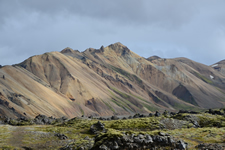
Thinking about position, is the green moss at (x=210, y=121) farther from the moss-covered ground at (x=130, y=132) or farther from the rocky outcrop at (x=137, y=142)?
the rocky outcrop at (x=137, y=142)

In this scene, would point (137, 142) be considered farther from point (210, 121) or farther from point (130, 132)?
point (210, 121)

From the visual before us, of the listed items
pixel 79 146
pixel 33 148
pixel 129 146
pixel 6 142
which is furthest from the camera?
pixel 6 142

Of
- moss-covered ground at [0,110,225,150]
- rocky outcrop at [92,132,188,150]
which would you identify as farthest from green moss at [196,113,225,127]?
rocky outcrop at [92,132,188,150]

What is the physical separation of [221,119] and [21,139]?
6082 centimetres

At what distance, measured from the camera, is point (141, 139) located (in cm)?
3891

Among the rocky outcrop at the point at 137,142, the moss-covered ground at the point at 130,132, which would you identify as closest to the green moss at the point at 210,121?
the moss-covered ground at the point at 130,132

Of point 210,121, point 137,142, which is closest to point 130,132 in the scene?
point 137,142

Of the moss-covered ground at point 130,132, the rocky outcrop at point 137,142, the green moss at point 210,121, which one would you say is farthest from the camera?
the green moss at point 210,121

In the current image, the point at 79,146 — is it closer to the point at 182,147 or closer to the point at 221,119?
the point at 182,147

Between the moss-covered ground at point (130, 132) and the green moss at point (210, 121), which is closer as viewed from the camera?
the moss-covered ground at point (130, 132)

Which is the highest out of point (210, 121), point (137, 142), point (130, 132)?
point (130, 132)

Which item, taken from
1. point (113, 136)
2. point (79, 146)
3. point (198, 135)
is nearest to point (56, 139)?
point (79, 146)

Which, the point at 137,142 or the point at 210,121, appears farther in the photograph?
the point at 210,121

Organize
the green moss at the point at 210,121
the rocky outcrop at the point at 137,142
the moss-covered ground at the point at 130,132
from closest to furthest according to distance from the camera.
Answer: the rocky outcrop at the point at 137,142
the moss-covered ground at the point at 130,132
the green moss at the point at 210,121
